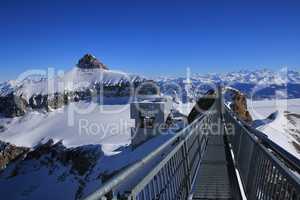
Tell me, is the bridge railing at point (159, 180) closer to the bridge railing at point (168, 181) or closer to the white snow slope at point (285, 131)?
the bridge railing at point (168, 181)

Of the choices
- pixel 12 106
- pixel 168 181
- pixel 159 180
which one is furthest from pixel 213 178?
pixel 12 106

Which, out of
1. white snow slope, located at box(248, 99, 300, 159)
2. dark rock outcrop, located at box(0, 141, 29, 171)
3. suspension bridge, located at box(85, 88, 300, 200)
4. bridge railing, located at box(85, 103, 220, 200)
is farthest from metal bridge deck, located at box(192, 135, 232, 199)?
dark rock outcrop, located at box(0, 141, 29, 171)

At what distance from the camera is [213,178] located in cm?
850

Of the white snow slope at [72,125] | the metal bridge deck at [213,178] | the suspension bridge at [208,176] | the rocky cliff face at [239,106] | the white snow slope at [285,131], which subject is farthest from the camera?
the white snow slope at [72,125]

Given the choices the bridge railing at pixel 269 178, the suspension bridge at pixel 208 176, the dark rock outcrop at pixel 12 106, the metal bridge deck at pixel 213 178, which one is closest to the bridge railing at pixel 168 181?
the suspension bridge at pixel 208 176

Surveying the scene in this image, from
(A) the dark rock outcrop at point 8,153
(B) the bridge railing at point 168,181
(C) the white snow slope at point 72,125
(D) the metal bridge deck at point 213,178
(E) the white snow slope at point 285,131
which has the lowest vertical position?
(A) the dark rock outcrop at point 8,153

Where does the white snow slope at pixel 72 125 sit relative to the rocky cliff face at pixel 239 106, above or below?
below

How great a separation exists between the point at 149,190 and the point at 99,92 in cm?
18947

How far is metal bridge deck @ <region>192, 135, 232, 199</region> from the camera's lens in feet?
23.6

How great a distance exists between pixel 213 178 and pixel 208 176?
291 mm

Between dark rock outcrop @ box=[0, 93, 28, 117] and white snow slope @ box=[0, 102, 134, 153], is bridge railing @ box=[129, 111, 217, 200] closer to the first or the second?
white snow slope @ box=[0, 102, 134, 153]

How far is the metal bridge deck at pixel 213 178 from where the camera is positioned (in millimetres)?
7189

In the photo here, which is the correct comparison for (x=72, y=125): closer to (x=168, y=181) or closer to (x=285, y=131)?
(x=285, y=131)

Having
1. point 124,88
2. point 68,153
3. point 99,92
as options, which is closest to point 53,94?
point 99,92
